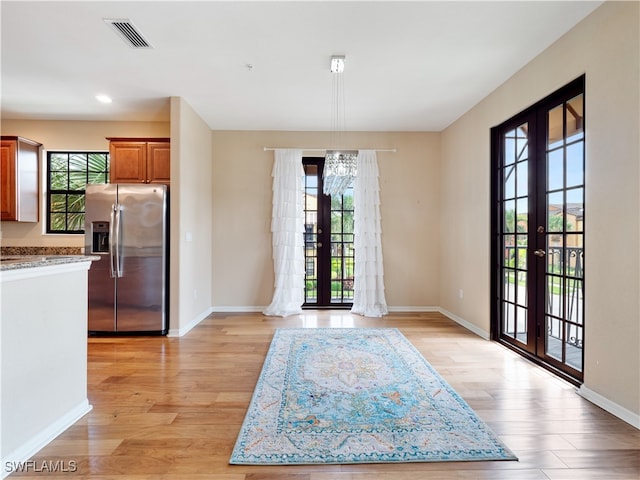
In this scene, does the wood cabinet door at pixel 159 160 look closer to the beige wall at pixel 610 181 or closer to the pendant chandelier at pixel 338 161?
the pendant chandelier at pixel 338 161

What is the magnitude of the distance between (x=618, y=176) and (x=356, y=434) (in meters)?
2.36

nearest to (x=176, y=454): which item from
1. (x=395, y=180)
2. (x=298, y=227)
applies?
(x=298, y=227)

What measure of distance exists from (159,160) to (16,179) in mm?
1956

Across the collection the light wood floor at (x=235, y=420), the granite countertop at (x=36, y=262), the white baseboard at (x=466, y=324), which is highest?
the granite countertop at (x=36, y=262)

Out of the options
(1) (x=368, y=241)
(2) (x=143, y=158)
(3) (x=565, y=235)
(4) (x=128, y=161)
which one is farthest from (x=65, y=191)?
(3) (x=565, y=235)

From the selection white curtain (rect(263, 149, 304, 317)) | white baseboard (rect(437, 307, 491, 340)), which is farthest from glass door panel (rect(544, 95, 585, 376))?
white curtain (rect(263, 149, 304, 317))

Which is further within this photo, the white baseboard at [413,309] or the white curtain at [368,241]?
the white baseboard at [413,309]

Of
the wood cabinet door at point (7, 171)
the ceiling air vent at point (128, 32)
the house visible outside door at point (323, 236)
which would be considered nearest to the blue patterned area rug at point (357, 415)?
the house visible outside door at point (323, 236)

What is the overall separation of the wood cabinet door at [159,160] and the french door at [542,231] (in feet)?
13.4

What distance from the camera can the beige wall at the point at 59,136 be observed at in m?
4.79

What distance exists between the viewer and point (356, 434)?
196 cm

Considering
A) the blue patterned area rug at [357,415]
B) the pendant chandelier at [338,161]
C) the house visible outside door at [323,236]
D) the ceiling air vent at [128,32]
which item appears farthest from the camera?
the house visible outside door at [323,236]

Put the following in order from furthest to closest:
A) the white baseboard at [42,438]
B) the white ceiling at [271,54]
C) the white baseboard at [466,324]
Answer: the white baseboard at [466,324] → the white ceiling at [271,54] → the white baseboard at [42,438]

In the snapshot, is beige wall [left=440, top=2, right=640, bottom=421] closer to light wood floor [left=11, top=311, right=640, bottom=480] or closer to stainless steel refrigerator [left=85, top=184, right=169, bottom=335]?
light wood floor [left=11, top=311, right=640, bottom=480]
